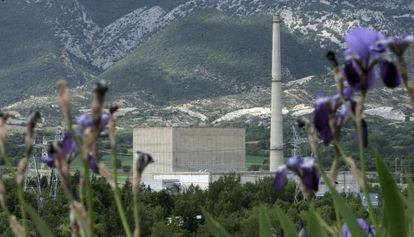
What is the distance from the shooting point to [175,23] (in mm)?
122188

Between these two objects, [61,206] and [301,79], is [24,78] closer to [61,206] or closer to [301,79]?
[301,79]

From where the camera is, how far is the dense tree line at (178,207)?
96.9 feet

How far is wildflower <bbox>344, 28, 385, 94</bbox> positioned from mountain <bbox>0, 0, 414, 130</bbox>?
10123 centimetres

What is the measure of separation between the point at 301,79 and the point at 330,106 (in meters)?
111

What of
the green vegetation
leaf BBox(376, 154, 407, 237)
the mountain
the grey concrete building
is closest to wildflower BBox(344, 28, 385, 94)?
leaf BBox(376, 154, 407, 237)

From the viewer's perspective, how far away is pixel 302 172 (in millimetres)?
1622

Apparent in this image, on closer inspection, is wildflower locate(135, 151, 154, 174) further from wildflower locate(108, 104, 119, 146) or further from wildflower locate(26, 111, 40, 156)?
wildflower locate(26, 111, 40, 156)

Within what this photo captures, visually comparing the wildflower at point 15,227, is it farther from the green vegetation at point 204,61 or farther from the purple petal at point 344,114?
the green vegetation at point 204,61

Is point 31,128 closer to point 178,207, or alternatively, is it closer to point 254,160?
point 178,207

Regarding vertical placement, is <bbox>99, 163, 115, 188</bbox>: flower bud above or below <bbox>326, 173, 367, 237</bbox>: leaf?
above

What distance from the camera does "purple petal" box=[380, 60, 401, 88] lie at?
1.57m

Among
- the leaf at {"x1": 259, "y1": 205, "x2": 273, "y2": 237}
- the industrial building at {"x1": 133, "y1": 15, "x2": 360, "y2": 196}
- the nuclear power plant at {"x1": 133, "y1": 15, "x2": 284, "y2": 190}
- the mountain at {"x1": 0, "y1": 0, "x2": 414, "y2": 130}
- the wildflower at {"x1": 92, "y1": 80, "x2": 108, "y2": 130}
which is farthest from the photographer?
the mountain at {"x1": 0, "y1": 0, "x2": 414, "y2": 130}

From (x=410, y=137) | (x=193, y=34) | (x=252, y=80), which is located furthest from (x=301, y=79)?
(x=410, y=137)

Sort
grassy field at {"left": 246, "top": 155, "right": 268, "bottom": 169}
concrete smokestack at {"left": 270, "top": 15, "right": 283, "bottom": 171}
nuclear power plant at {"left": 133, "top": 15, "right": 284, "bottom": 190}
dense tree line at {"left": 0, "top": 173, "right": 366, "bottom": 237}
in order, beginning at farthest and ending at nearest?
A: grassy field at {"left": 246, "top": 155, "right": 268, "bottom": 169}
concrete smokestack at {"left": 270, "top": 15, "right": 283, "bottom": 171}
nuclear power plant at {"left": 133, "top": 15, "right": 284, "bottom": 190}
dense tree line at {"left": 0, "top": 173, "right": 366, "bottom": 237}
